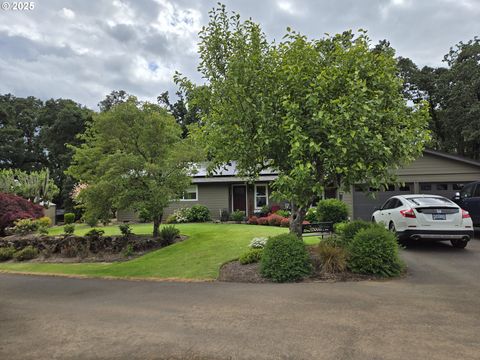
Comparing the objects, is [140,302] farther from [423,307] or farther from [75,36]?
[75,36]

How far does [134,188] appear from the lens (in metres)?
12.3

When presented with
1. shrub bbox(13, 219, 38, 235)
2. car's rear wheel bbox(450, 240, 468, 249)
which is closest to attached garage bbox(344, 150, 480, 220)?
car's rear wheel bbox(450, 240, 468, 249)

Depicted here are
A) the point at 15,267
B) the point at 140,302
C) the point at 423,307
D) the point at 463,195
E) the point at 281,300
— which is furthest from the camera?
the point at 463,195

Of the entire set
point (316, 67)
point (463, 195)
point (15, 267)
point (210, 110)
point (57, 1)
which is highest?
point (57, 1)

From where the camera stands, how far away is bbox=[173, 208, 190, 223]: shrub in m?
20.3

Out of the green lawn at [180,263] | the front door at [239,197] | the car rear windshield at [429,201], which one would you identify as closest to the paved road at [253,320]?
the green lawn at [180,263]

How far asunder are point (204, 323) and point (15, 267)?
34.0ft

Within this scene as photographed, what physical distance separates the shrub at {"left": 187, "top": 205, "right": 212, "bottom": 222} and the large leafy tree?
62.2 ft

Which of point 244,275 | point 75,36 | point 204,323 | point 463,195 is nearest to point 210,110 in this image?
point 244,275

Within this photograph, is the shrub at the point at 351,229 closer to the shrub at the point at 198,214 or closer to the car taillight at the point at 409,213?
the car taillight at the point at 409,213

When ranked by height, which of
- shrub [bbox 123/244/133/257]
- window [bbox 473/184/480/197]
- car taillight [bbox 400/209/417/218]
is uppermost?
window [bbox 473/184/480/197]

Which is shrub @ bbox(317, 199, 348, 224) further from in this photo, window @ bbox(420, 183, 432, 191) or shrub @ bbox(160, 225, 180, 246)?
shrub @ bbox(160, 225, 180, 246)

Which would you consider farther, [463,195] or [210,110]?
[463,195]

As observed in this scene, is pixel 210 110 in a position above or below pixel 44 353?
above
